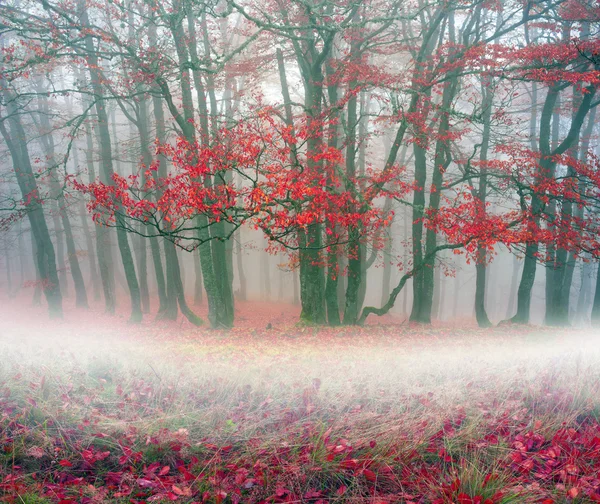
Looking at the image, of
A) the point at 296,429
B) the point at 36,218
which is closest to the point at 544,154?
the point at 296,429

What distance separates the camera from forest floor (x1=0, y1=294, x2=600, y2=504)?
10.5 feet

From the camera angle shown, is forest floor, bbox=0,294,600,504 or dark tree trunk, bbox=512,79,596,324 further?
dark tree trunk, bbox=512,79,596,324

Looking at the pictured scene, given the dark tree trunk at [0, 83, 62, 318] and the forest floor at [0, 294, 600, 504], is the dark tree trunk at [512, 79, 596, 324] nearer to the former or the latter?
the forest floor at [0, 294, 600, 504]

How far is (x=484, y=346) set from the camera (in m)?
9.51

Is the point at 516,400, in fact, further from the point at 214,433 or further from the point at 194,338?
the point at 194,338

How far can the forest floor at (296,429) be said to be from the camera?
3.21m

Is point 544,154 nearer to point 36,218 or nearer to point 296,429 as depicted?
point 296,429

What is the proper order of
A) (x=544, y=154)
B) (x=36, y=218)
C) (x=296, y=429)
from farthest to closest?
(x=36, y=218) < (x=544, y=154) < (x=296, y=429)

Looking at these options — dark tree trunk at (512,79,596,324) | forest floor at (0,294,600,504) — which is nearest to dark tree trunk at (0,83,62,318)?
forest floor at (0,294,600,504)

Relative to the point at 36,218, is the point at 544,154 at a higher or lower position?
higher

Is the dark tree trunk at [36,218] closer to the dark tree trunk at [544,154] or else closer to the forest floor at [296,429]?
the forest floor at [296,429]

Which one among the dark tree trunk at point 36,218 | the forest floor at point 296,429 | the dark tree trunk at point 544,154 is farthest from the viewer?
the dark tree trunk at point 36,218

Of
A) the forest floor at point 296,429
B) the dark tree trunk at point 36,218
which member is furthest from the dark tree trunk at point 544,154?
the dark tree trunk at point 36,218

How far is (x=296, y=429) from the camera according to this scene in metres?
4.09
